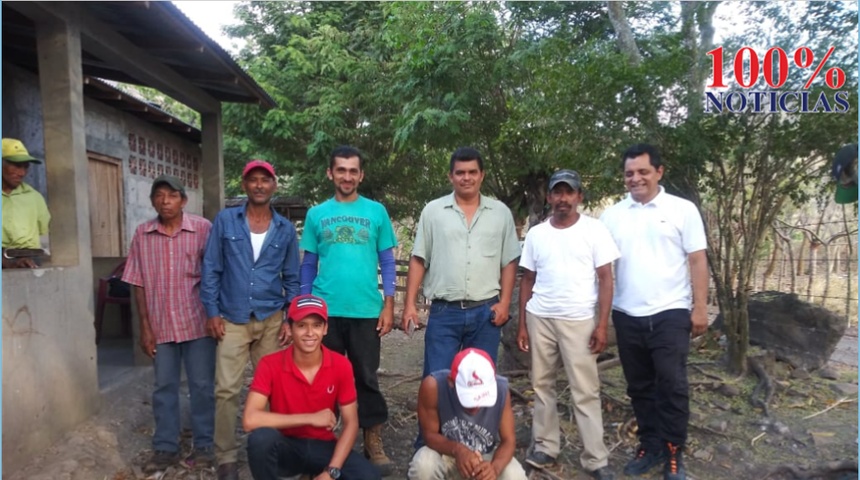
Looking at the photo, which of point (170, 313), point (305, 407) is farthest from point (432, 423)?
point (170, 313)

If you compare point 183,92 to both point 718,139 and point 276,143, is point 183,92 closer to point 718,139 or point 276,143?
point 718,139

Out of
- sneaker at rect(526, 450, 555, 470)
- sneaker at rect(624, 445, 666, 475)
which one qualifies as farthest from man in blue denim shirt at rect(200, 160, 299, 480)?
sneaker at rect(624, 445, 666, 475)

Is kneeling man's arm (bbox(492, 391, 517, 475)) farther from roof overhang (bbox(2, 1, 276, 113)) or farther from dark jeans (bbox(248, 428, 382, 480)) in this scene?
roof overhang (bbox(2, 1, 276, 113))

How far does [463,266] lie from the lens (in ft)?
11.7

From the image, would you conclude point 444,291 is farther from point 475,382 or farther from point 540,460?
point 540,460

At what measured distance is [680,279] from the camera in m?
3.52

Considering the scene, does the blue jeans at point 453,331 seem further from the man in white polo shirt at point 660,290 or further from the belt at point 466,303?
the man in white polo shirt at point 660,290

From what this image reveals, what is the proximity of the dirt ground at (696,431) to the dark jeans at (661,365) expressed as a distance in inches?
16.5

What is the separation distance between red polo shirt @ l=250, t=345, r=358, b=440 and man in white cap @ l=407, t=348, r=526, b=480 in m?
0.44

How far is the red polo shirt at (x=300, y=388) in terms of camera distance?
3043 mm

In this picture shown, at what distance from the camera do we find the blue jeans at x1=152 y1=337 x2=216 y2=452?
373 cm

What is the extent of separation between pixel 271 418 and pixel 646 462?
2331 millimetres

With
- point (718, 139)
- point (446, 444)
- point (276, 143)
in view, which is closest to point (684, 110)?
point (718, 139)

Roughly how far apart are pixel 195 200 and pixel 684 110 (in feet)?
25.5
